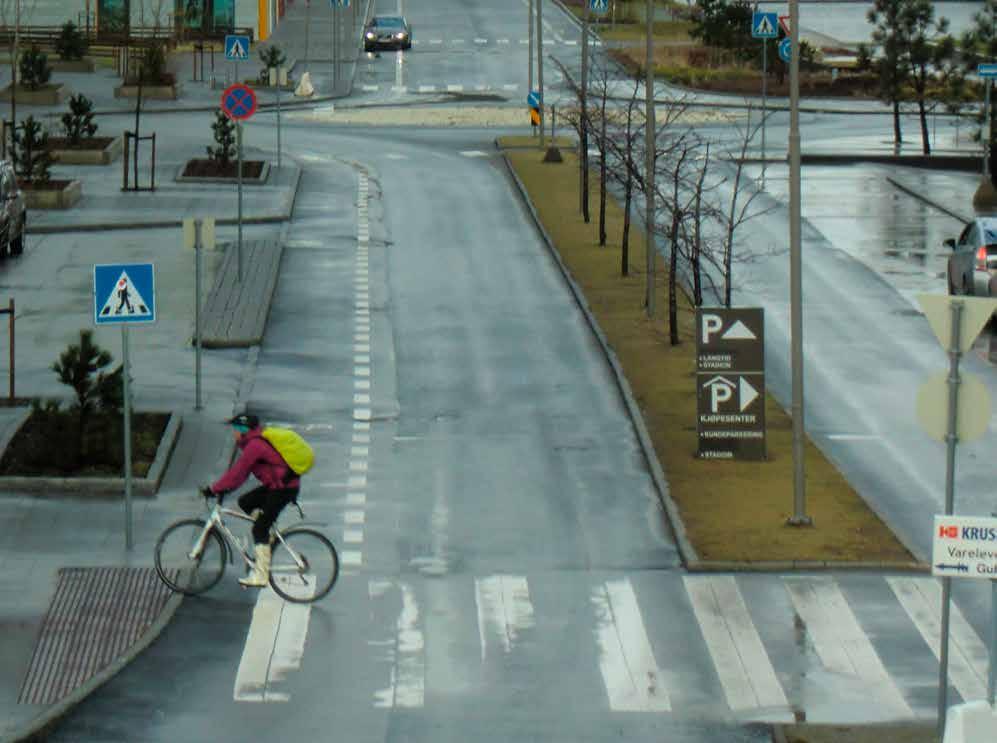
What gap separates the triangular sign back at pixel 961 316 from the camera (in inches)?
595

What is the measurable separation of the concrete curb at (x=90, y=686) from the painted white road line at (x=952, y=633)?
621cm

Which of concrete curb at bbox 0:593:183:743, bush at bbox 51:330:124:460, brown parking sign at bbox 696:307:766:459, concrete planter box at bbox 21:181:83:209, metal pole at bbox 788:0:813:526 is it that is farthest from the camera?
concrete planter box at bbox 21:181:83:209

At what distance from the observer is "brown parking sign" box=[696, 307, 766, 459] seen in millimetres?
24406

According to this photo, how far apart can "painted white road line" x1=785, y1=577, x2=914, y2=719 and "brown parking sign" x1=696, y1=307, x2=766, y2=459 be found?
15.7 ft

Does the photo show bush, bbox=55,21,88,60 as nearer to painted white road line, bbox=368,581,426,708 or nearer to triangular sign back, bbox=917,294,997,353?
painted white road line, bbox=368,581,426,708

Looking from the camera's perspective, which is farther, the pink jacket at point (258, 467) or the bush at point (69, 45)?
the bush at point (69, 45)

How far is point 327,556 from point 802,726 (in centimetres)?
508

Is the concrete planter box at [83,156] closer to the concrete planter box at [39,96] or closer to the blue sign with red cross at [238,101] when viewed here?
the concrete planter box at [39,96]

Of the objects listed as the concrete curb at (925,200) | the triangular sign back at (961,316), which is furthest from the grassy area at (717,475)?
the concrete curb at (925,200)

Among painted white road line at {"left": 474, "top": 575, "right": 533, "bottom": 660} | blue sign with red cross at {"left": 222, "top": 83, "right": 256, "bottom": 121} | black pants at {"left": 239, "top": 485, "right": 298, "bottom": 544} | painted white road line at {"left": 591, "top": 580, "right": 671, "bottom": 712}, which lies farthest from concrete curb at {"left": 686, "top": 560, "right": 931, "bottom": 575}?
blue sign with red cross at {"left": 222, "top": 83, "right": 256, "bottom": 121}

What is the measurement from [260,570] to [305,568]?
0.40 m

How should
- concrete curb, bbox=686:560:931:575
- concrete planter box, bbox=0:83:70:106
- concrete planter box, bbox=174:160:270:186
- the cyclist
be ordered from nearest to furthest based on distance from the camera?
1. the cyclist
2. concrete curb, bbox=686:560:931:575
3. concrete planter box, bbox=174:160:270:186
4. concrete planter box, bbox=0:83:70:106

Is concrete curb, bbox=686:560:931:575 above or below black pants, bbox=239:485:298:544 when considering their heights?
below

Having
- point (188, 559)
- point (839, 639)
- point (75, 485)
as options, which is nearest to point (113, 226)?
point (75, 485)
